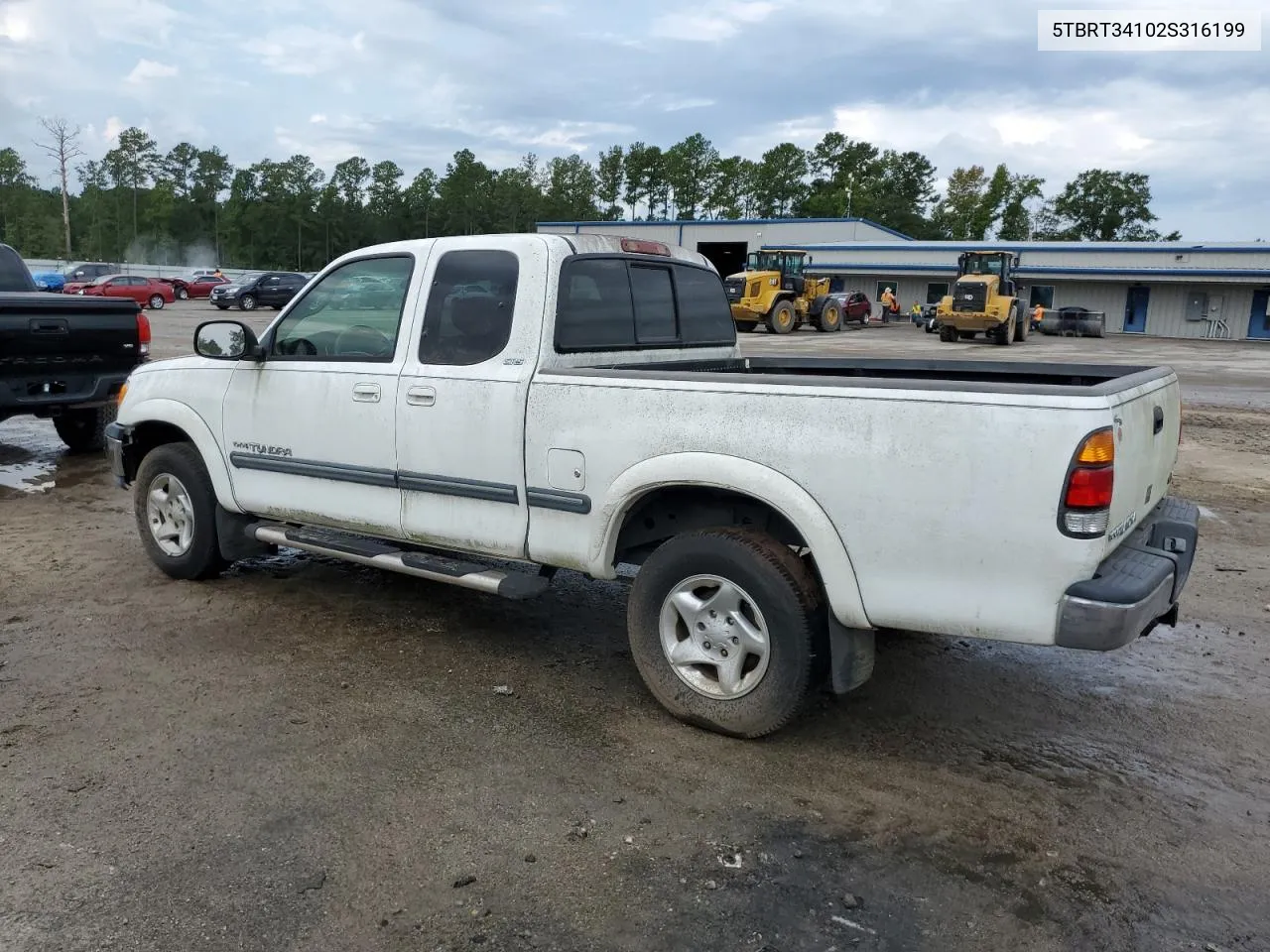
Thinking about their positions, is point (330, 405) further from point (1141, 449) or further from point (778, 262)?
point (778, 262)

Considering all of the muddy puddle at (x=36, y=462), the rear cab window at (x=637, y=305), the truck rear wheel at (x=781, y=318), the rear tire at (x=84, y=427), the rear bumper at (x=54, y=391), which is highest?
the rear cab window at (x=637, y=305)

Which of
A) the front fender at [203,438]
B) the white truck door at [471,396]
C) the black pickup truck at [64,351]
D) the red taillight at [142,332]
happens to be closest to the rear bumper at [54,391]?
the black pickup truck at [64,351]

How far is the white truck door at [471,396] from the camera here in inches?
175

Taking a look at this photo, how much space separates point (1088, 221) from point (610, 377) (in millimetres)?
110890

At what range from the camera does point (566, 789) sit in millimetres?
3662

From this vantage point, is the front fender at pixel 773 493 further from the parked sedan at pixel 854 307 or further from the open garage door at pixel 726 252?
the open garage door at pixel 726 252

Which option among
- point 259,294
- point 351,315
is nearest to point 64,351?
point 351,315

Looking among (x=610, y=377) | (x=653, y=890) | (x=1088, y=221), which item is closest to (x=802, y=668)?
(x=653, y=890)

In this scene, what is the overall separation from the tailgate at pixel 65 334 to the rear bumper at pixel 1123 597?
8.84 metres

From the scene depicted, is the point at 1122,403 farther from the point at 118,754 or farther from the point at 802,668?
the point at 118,754

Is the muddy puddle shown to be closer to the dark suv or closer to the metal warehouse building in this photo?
the dark suv

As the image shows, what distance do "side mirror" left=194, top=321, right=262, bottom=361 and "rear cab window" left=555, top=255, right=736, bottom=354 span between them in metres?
1.88

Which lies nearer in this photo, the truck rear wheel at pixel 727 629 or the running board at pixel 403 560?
the truck rear wheel at pixel 727 629

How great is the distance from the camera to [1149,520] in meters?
4.11
